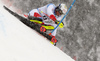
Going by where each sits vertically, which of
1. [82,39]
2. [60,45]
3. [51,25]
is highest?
[82,39]

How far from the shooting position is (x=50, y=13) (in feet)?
7.92

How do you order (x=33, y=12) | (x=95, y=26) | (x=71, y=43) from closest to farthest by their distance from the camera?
(x=33, y=12) → (x=95, y=26) → (x=71, y=43)

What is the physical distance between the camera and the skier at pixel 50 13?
2379 mm

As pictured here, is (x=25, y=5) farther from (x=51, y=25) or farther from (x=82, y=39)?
(x=82, y=39)

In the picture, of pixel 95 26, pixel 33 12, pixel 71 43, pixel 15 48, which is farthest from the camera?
pixel 71 43

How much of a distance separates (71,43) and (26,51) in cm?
315

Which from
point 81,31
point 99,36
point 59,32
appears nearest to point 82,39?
point 81,31

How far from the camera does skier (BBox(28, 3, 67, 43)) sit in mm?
2379

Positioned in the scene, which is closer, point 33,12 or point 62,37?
point 33,12

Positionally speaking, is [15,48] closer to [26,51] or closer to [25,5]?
[26,51]

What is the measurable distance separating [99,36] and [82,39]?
0.55 m

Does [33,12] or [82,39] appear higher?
[82,39]

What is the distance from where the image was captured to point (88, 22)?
3859mm

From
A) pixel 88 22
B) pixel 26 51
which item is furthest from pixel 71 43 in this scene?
pixel 26 51
